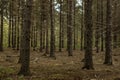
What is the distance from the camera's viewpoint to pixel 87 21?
50.8 feet

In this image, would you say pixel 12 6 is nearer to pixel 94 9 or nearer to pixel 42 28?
pixel 42 28

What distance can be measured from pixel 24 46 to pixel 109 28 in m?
8.38

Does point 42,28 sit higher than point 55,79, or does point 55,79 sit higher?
point 42,28

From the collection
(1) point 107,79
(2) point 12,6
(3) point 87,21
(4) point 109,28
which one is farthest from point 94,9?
(1) point 107,79

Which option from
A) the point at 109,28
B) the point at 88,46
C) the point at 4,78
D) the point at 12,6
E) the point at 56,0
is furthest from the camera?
the point at 56,0

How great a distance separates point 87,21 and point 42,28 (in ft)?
64.9

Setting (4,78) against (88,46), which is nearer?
(4,78)

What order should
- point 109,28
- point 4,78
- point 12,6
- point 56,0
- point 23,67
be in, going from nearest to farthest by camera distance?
point 4,78, point 23,67, point 109,28, point 12,6, point 56,0

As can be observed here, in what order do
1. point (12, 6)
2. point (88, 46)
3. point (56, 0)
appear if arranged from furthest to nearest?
point (56, 0) → point (12, 6) → point (88, 46)

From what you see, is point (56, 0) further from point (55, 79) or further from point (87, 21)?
point (55, 79)

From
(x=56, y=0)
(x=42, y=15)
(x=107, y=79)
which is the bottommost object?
(x=107, y=79)

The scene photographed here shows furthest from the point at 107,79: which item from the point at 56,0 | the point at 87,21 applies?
the point at 56,0

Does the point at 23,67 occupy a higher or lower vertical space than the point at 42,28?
lower

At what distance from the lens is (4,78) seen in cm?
1216
